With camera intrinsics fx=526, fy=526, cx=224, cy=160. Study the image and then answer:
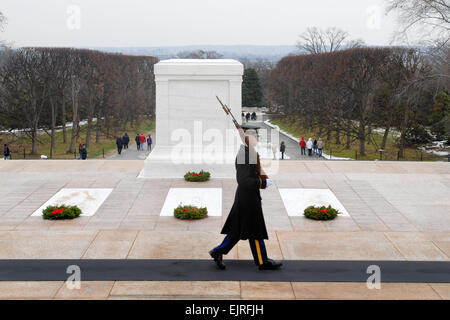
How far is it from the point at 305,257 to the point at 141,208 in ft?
11.2

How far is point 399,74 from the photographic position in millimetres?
30500

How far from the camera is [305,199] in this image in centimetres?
959

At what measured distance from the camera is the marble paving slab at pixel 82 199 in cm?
897

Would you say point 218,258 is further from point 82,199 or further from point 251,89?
point 251,89

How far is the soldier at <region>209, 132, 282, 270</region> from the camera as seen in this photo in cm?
605

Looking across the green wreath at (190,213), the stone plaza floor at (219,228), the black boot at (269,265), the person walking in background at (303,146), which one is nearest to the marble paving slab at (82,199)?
the stone plaza floor at (219,228)

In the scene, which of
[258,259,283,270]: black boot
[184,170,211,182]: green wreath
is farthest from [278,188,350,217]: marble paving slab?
[258,259,283,270]: black boot

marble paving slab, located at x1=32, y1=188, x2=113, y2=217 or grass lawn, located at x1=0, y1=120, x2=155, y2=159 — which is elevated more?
marble paving slab, located at x1=32, y1=188, x2=113, y2=217

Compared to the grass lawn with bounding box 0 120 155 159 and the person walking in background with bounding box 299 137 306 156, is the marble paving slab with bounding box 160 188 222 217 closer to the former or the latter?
the person walking in background with bounding box 299 137 306 156

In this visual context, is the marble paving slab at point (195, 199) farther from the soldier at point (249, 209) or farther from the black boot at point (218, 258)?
the soldier at point (249, 209)

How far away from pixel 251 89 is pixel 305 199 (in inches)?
2249

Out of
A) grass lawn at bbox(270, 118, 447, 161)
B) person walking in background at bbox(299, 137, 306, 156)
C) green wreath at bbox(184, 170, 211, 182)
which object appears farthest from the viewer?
person walking in background at bbox(299, 137, 306, 156)

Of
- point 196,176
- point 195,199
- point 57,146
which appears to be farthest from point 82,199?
point 57,146

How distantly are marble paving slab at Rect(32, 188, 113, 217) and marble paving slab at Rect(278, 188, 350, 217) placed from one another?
332cm
